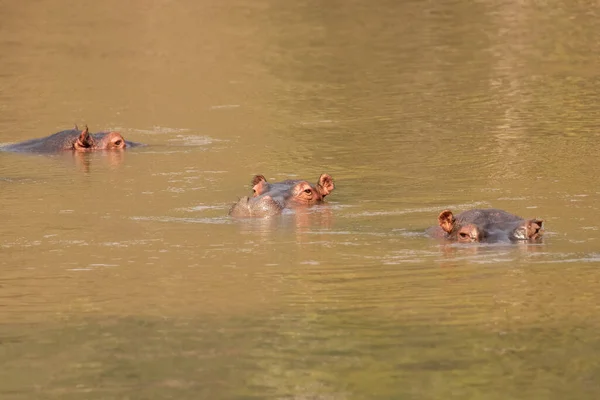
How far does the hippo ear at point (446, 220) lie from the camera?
10781mm

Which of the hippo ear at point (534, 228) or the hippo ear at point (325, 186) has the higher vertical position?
the hippo ear at point (325, 186)

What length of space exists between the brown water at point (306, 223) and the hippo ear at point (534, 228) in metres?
0.15

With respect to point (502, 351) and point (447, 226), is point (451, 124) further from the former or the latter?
A: point (502, 351)

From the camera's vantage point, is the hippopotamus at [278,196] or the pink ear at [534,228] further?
the hippopotamus at [278,196]

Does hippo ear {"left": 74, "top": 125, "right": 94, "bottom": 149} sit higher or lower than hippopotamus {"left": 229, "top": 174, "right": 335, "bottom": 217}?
higher

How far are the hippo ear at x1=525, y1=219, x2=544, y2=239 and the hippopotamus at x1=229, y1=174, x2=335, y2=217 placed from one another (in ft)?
8.21

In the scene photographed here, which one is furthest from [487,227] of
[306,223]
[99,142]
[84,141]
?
[99,142]

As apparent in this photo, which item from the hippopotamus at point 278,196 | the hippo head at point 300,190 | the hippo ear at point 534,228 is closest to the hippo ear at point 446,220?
A: the hippo ear at point 534,228

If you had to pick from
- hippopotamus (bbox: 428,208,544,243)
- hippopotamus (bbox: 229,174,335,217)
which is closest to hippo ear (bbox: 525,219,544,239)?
hippopotamus (bbox: 428,208,544,243)

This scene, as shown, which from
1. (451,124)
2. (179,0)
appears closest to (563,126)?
(451,124)

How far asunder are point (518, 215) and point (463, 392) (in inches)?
194

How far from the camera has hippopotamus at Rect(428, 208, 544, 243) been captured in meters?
10.7

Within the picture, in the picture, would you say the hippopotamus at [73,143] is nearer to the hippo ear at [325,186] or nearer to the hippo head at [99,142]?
the hippo head at [99,142]

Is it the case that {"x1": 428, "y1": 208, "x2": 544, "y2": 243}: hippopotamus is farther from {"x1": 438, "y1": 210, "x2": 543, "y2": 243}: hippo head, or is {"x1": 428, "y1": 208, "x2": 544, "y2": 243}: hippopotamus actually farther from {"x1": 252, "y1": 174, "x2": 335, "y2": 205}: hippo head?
{"x1": 252, "y1": 174, "x2": 335, "y2": 205}: hippo head
